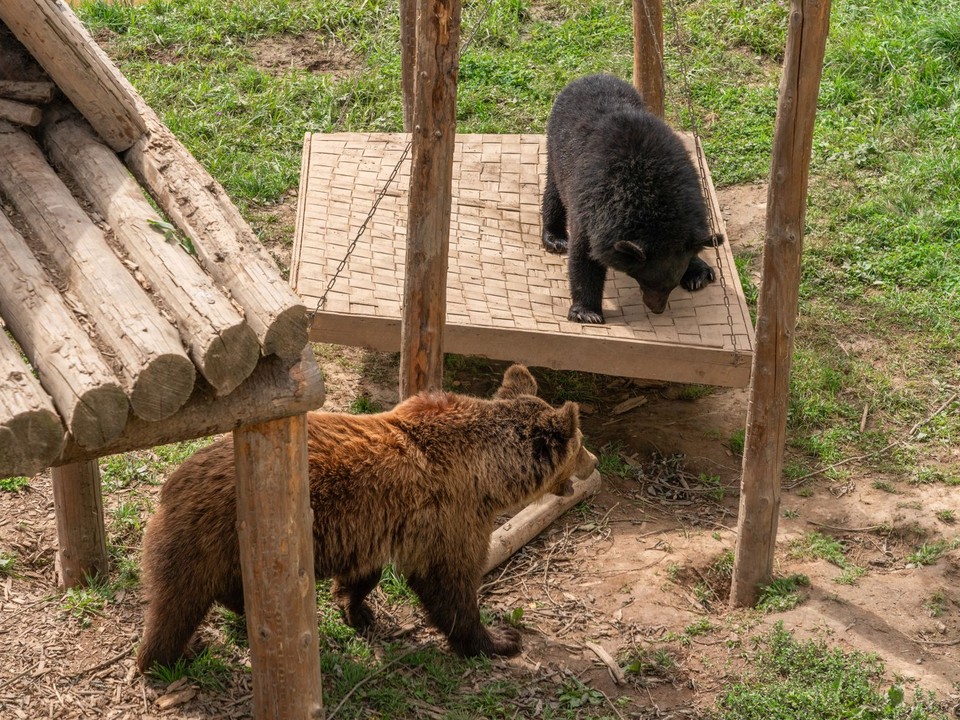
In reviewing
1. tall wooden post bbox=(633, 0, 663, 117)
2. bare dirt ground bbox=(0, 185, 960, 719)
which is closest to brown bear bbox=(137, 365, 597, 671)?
bare dirt ground bbox=(0, 185, 960, 719)

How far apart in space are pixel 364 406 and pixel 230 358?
418 cm

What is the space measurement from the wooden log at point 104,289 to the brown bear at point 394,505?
4.49ft

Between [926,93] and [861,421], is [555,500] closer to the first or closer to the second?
[861,421]

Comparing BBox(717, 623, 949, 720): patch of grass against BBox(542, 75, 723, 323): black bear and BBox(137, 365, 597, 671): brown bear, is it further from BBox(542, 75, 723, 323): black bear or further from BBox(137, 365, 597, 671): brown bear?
BBox(542, 75, 723, 323): black bear

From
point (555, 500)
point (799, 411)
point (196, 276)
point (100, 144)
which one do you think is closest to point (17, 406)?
point (196, 276)

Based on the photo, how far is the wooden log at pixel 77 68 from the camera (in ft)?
13.1

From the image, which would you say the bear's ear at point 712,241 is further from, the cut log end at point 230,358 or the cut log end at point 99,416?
the cut log end at point 99,416

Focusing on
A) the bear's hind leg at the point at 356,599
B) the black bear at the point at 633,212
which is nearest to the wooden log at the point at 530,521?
the bear's hind leg at the point at 356,599

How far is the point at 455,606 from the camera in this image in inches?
203

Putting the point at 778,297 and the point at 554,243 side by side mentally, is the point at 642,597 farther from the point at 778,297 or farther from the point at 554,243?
the point at 554,243

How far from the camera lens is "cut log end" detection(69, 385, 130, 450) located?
299 centimetres

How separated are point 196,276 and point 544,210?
521cm

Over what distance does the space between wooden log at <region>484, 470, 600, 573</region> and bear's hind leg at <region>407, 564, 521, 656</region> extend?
600mm

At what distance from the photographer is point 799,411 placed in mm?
7574
